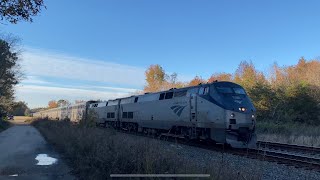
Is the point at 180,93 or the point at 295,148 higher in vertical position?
the point at 180,93

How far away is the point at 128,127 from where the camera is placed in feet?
104

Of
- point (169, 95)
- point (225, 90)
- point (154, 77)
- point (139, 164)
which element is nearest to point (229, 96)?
point (225, 90)

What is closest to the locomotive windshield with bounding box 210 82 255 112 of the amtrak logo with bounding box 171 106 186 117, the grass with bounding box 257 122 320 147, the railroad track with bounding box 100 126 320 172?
the railroad track with bounding box 100 126 320 172

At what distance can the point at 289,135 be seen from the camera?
86.0 ft

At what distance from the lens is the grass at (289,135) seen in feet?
72.1

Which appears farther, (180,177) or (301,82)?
(301,82)

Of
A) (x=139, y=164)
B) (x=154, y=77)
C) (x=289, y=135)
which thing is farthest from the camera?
(x=154, y=77)

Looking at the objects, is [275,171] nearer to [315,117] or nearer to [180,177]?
[180,177]

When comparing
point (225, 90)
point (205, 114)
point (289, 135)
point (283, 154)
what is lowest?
point (283, 154)

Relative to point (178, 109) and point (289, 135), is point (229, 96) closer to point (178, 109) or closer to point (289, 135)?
point (178, 109)

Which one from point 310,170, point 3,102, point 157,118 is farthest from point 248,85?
point 3,102

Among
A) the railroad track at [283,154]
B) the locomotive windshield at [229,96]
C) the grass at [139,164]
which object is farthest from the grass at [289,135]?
the grass at [139,164]

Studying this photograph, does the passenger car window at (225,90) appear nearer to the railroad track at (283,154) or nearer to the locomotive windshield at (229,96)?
the locomotive windshield at (229,96)

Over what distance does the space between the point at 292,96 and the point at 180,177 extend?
37500 mm
